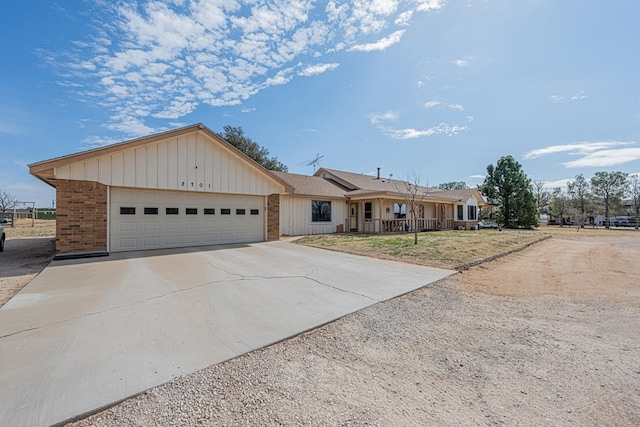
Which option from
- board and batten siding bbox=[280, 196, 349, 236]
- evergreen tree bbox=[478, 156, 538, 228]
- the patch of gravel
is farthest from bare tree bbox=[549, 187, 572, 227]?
the patch of gravel

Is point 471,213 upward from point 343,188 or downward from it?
downward

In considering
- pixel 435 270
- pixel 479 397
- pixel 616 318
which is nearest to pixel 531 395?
pixel 479 397

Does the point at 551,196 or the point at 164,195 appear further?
the point at 551,196

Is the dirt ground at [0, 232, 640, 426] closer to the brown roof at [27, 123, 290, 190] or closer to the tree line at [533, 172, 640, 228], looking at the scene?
the brown roof at [27, 123, 290, 190]

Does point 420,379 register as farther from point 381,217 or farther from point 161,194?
point 381,217

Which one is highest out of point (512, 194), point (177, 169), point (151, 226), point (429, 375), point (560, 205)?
point (512, 194)

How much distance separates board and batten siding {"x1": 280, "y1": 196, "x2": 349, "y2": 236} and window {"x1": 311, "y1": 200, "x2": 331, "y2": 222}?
262mm

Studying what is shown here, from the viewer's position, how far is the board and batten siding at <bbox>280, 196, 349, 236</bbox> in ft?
54.0

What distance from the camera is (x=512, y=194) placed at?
30969 mm

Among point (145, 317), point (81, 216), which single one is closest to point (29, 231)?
point (81, 216)

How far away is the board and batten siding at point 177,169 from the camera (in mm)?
9023

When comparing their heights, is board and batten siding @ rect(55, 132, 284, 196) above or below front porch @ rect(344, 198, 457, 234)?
above

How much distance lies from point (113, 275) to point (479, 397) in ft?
24.5

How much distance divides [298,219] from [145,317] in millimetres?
13059
